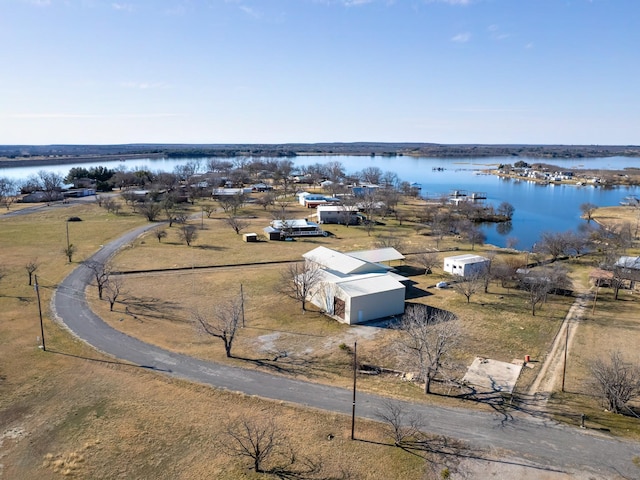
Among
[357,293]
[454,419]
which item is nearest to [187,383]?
[454,419]

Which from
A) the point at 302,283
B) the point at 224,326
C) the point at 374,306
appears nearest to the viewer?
the point at 224,326

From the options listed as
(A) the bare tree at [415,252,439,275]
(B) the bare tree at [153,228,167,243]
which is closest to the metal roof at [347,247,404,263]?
(A) the bare tree at [415,252,439,275]

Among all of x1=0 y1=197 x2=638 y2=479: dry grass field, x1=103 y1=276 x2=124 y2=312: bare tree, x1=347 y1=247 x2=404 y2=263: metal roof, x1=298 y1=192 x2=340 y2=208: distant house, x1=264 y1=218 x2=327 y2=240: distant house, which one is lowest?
x1=0 y1=197 x2=638 y2=479: dry grass field

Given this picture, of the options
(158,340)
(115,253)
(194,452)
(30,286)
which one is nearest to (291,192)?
(115,253)

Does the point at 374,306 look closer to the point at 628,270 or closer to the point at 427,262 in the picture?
the point at 427,262

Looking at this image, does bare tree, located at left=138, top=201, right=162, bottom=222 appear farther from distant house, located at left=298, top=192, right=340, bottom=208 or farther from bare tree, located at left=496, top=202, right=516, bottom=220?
bare tree, located at left=496, top=202, right=516, bottom=220

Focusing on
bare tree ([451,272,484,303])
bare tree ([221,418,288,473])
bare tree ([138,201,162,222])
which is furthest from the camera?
bare tree ([138,201,162,222])
